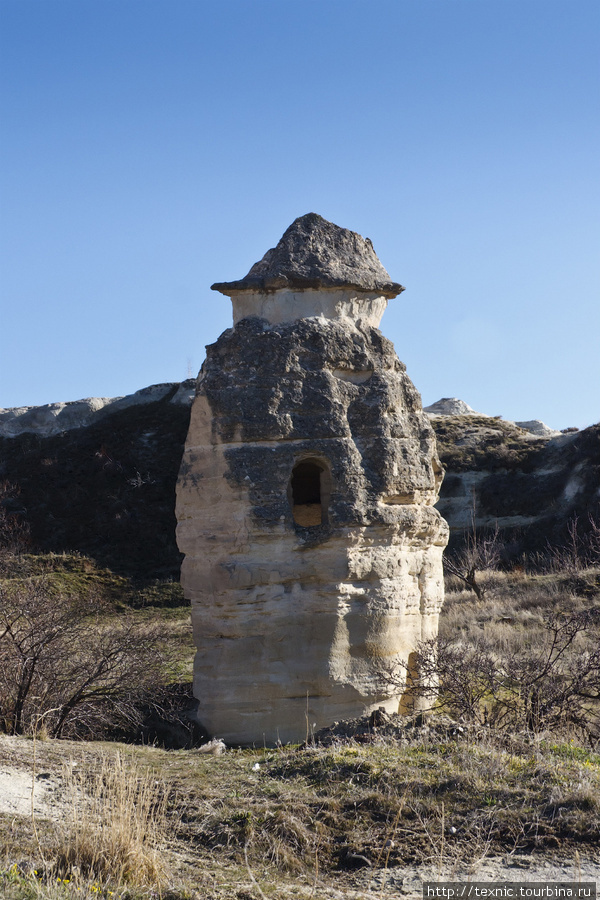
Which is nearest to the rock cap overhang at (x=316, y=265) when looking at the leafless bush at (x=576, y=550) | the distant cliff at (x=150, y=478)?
the leafless bush at (x=576, y=550)

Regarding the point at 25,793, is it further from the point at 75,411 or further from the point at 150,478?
the point at 75,411

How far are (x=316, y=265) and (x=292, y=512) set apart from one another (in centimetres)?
260

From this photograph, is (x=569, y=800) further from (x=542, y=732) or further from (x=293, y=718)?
(x=293, y=718)

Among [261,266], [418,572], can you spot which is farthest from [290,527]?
Result: [261,266]

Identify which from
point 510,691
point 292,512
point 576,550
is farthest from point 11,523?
point 510,691

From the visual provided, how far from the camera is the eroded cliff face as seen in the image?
8.30 meters

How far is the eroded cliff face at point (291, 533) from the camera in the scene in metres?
8.30

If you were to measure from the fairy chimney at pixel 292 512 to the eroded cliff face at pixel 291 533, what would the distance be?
1 cm

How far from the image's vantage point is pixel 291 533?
8391 millimetres

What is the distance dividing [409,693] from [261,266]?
4745mm

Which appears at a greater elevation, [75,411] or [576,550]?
[75,411]

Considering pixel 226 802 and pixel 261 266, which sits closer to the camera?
pixel 226 802

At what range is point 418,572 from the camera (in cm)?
927

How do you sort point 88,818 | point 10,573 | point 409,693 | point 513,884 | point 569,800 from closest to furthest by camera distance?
1. point 513,884
2. point 88,818
3. point 569,800
4. point 409,693
5. point 10,573
